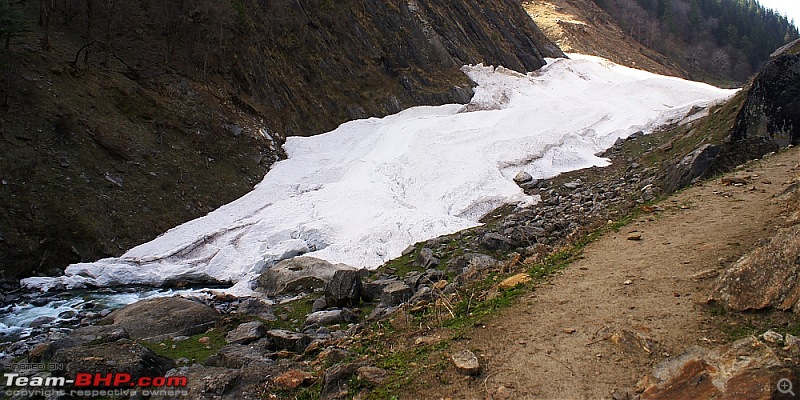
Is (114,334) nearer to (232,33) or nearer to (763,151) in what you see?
(763,151)

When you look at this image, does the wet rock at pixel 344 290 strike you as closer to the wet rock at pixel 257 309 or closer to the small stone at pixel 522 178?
the wet rock at pixel 257 309

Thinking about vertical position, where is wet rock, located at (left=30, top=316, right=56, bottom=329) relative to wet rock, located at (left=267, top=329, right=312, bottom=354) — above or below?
above

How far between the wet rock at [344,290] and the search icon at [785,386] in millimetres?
7994

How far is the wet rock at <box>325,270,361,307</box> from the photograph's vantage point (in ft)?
36.4

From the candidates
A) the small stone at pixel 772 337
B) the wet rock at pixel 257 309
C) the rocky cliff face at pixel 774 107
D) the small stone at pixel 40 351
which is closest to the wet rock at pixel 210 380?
the small stone at pixel 40 351

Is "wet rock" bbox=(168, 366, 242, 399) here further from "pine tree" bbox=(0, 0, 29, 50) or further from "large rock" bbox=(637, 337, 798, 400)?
"pine tree" bbox=(0, 0, 29, 50)

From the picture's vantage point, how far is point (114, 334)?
31.6 ft

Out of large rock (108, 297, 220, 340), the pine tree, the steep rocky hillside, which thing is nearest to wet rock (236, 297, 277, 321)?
large rock (108, 297, 220, 340)

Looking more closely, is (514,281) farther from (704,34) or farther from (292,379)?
(704,34)

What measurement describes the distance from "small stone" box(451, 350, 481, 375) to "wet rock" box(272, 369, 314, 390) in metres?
1.96

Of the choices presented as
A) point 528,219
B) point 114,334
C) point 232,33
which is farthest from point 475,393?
point 232,33

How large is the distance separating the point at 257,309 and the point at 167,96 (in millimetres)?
15064

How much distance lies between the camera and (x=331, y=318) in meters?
10.1

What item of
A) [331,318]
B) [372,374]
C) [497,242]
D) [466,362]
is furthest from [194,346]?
[497,242]
